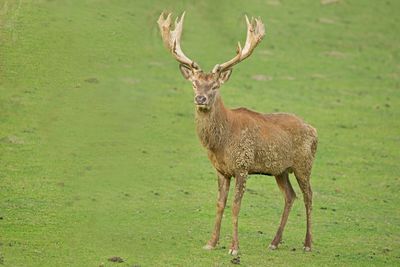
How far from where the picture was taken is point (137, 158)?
55.9 feet

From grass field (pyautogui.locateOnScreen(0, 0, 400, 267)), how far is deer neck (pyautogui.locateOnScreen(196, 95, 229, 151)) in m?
1.18

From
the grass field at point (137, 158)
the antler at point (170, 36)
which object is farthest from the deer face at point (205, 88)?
the grass field at point (137, 158)

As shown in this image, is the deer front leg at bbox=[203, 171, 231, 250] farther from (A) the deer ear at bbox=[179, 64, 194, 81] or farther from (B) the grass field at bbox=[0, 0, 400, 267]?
(A) the deer ear at bbox=[179, 64, 194, 81]

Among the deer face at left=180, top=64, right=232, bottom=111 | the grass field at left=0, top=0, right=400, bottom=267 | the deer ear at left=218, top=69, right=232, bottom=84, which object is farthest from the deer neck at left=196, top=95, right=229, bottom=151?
the grass field at left=0, top=0, right=400, bottom=267

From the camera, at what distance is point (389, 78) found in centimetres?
3478

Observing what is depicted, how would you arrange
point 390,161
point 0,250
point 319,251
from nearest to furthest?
point 0,250
point 319,251
point 390,161

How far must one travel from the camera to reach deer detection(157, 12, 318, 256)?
1670 cm

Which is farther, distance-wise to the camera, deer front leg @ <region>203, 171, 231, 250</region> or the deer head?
deer front leg @ <region>203, 171, 231, 250</region>

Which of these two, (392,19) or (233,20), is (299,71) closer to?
(233,20)

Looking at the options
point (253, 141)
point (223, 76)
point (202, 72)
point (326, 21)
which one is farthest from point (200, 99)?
point (326, 21)

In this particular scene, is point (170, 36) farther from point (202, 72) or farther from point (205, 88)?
point (205, 88)

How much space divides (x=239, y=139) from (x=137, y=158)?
6.18ft

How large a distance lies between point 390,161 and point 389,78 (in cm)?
852

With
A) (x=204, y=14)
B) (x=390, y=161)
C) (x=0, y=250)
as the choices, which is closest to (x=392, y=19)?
(x=204, y=14)
